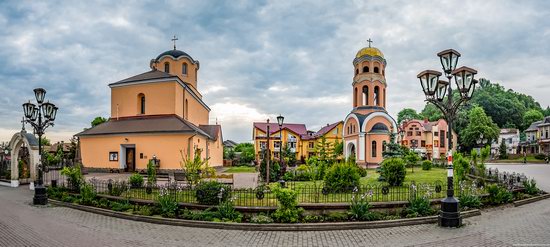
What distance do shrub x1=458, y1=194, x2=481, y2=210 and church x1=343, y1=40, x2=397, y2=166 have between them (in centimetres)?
2541

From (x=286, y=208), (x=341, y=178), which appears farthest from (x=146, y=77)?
(x=286, y=208)

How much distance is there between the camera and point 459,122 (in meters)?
72.6

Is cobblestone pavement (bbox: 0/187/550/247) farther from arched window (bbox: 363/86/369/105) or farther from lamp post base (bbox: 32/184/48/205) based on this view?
arched window (bbox: 363/86/369/105)

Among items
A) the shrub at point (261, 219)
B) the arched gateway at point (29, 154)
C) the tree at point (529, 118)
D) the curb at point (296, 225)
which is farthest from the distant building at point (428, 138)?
the shrub at point (261, 219)

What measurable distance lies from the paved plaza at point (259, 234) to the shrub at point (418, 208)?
0.70 meters

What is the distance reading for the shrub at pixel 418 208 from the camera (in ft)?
36.6

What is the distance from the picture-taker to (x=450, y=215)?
402 inches

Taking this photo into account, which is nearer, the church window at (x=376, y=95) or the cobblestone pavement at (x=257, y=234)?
the cobblestone pavement at (x=257, y=234)

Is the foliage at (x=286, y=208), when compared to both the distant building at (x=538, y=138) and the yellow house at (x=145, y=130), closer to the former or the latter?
the yellow house at (x=145, y=130)

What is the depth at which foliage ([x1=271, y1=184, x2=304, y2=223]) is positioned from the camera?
10.4m

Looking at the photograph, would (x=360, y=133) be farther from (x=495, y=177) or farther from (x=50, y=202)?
(x=50, y=202)

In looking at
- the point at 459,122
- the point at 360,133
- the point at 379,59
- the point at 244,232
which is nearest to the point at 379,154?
the point at 360,133

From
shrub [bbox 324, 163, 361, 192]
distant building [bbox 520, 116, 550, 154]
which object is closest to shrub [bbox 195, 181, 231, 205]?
shrub [bbox 324, 163, 361, 192]

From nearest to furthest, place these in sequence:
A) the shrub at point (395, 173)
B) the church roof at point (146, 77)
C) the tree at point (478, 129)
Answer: the shrub at point (395, 173) < the church roof at point (146, 77) < the tree at point (478, 129)
